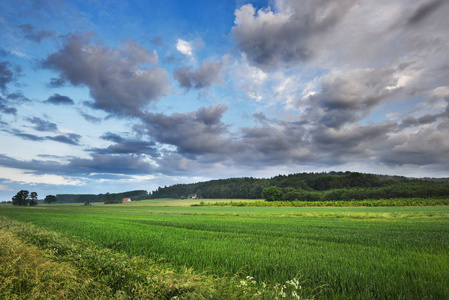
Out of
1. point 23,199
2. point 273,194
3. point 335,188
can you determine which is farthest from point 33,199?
point 335,188

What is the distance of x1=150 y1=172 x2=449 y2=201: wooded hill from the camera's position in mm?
86312

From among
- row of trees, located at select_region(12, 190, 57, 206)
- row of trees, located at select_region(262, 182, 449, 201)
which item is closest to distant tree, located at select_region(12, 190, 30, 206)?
row of trees, located at select_region(12, 190, 57, 206)

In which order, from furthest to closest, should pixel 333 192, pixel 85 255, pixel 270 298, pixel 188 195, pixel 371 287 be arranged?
pixel 188 195
pixel 333 192
pixel 85 255
pixel 371 287
pixel 270 298

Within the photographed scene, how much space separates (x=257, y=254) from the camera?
8258 mm

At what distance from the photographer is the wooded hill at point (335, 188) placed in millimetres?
86312

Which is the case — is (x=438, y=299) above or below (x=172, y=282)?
below

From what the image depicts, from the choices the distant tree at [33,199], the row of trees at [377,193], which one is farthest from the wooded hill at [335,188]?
the distant tree at [33,199]

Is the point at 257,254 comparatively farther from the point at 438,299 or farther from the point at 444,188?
the point at 444,188

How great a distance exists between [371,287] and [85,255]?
8699mm

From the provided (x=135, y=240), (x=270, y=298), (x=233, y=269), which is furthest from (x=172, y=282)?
(x=135, y=240)

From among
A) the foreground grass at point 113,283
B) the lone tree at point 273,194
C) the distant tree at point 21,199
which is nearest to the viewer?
the foreground grass at point 113,283

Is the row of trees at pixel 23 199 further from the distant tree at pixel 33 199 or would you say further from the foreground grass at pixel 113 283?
the foreground grass at pixel 113 283

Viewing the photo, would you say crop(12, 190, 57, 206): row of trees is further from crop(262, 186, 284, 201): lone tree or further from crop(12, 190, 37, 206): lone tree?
crop(262, 186, 284, 201): lone tree

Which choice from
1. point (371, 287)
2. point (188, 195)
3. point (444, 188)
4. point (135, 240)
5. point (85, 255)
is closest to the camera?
point (371, 287)
